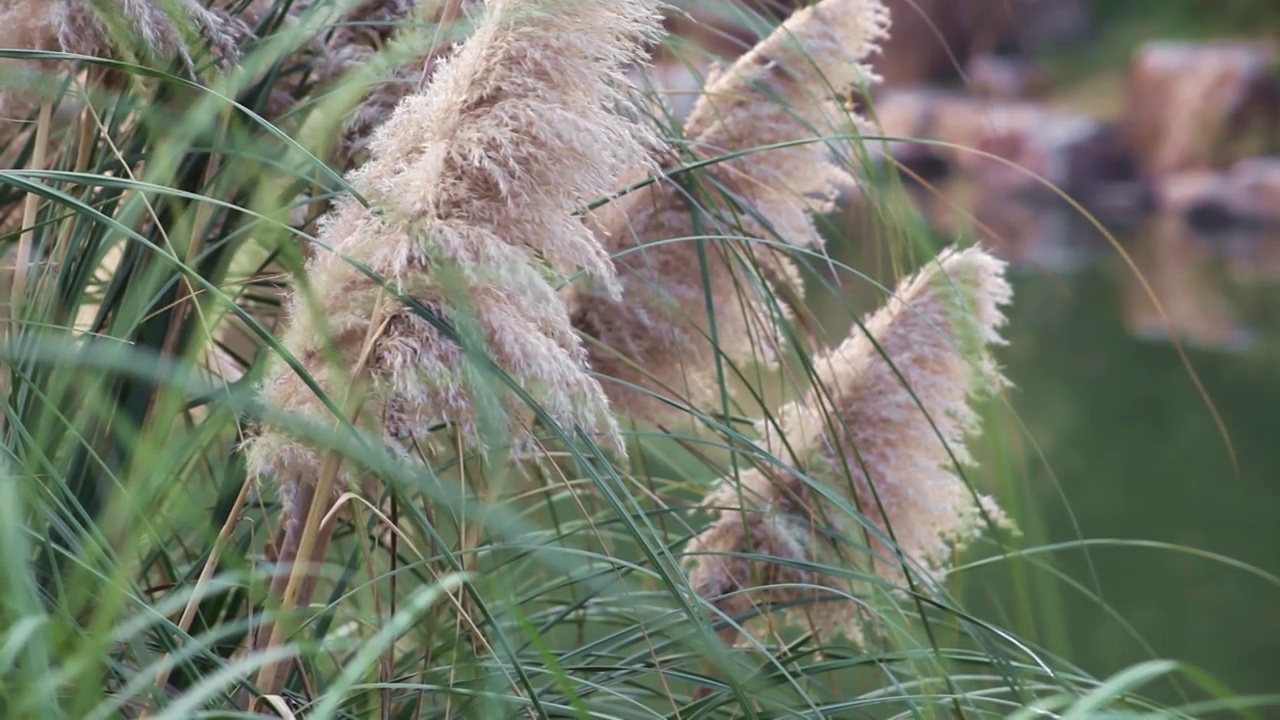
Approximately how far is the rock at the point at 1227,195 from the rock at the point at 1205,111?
5.3 inches

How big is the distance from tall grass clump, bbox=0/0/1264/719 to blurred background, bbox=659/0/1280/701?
47mm

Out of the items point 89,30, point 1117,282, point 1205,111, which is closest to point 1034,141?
point 1205,111

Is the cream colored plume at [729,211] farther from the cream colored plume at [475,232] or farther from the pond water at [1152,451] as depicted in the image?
the cream colored plume at [475,232]

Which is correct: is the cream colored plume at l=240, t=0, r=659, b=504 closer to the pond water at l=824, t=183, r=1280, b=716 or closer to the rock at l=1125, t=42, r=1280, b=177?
the pond water at l=824, t=183, r=1280, b=716

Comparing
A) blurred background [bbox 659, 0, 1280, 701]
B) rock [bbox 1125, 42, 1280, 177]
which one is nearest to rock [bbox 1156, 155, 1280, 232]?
blurred background [bbox 659, 0, 1280, 701]

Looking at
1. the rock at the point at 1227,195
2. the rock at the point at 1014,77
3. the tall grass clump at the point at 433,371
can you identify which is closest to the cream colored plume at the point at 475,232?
the tall grass clump at the point at 433,371

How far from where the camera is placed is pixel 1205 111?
27.2 feet

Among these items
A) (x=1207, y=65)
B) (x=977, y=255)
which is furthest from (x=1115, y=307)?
(x=977, y=255)

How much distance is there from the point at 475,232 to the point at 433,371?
0.16ft

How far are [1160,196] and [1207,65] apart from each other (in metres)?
0.96

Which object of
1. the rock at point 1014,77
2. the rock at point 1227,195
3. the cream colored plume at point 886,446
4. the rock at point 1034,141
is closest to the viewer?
the cream colored plume at point 886,446

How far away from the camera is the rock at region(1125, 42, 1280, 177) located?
826cm

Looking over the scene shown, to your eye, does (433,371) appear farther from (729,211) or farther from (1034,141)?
(1034,141)

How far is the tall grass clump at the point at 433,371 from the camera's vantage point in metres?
0.43
